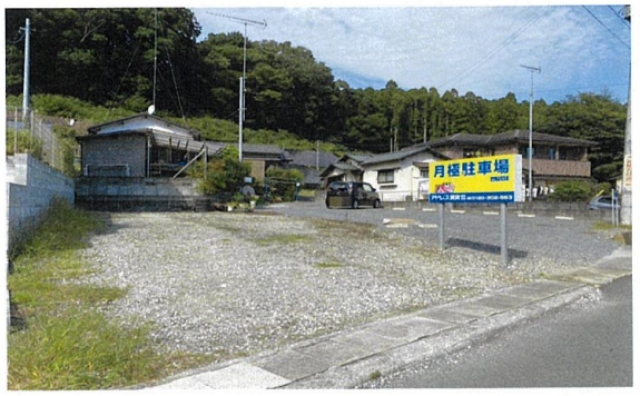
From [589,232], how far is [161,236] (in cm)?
872

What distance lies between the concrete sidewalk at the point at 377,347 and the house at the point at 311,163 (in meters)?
26.8

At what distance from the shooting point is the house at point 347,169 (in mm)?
27734

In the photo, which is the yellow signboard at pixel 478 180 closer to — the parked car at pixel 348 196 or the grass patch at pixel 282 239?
the grass patch at pixel 282 239

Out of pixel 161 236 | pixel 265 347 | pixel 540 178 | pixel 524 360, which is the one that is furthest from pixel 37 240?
pixel 540 178

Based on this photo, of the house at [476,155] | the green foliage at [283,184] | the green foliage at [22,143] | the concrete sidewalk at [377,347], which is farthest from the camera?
the house at [476,155]

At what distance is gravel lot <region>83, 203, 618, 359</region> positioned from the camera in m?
3.43

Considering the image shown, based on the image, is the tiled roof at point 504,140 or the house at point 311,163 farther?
the house at point 311,163

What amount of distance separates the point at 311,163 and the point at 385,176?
9916 millimetres

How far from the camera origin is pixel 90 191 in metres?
15.1

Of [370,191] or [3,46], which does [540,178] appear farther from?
[3,46]

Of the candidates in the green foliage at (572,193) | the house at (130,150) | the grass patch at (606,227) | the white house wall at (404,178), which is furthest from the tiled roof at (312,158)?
the grass patch at (606,227)

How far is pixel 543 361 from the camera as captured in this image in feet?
9.36

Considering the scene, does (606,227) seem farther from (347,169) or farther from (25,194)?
(347,169)

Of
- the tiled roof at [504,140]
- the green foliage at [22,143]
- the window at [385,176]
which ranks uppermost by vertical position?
the tiled roof at [504,140]
